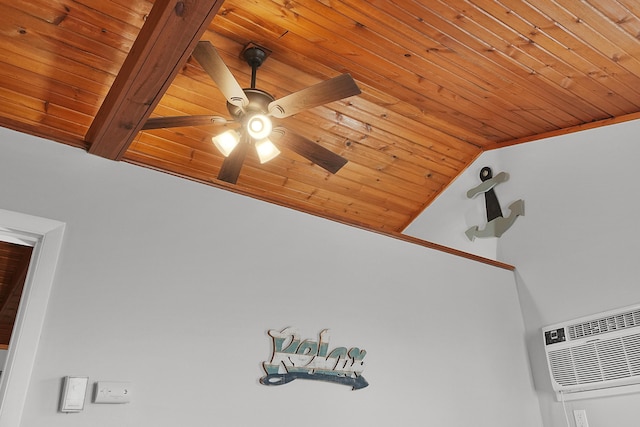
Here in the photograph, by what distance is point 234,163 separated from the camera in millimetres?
2777

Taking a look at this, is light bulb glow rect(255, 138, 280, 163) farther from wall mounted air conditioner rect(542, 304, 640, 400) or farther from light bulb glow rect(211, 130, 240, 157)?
wall mounted air conditioner rect(542, 304, 640, 400)

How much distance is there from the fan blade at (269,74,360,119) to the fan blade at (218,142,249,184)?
0.78 feet

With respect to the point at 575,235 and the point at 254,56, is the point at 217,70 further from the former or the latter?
the point at 575,235

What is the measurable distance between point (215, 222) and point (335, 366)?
88 cm

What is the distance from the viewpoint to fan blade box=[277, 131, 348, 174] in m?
2.77

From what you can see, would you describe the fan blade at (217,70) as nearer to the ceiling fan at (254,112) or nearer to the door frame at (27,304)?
the ceiling fan at (254,112)

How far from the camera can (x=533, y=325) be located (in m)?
3.43

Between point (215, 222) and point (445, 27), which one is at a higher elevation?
point (445, 27)

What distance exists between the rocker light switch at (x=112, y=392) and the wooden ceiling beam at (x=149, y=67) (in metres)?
0.92

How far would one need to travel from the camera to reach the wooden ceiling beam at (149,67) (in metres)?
1.47

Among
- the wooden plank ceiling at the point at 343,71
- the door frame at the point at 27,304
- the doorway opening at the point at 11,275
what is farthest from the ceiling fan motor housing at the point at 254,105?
the doorway opening at the point at 11,275

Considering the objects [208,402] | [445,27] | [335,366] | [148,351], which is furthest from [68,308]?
[445,27]

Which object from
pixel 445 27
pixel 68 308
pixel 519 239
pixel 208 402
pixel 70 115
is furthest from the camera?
pixel 519 239

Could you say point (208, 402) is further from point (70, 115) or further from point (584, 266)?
point (584, 266)
